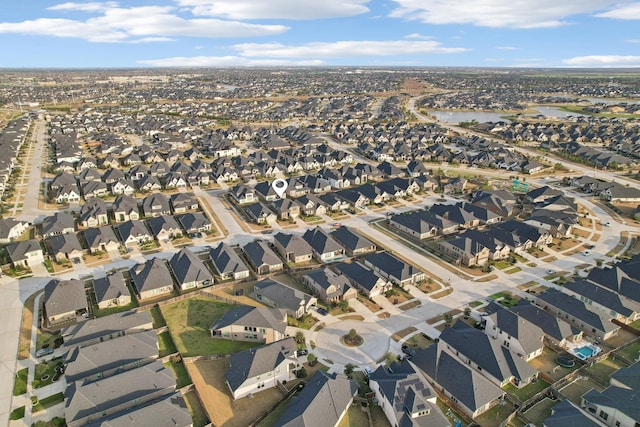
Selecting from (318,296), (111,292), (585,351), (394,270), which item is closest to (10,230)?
(111,292)

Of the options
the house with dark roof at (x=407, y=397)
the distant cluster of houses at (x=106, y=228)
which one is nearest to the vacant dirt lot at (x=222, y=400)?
the house with dark roof at (x=407, y=397)

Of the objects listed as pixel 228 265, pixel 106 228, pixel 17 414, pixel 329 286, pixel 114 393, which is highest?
pixel 106 228

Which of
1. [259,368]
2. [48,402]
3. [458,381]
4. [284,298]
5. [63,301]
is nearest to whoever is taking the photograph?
[48,402]

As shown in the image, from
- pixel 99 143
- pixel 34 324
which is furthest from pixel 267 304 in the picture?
pixel 99 143

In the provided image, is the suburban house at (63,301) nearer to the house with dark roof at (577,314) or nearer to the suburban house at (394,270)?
the suburban house at (394,270)

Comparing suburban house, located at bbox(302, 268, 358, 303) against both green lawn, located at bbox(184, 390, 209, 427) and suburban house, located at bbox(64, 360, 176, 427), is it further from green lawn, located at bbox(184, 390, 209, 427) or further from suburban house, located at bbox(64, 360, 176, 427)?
suburban house, located at bbox(64, 360, 176, 427)

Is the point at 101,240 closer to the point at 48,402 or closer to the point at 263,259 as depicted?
the point at 263,259

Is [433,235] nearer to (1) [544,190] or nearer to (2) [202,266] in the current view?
(1) [544,190]
